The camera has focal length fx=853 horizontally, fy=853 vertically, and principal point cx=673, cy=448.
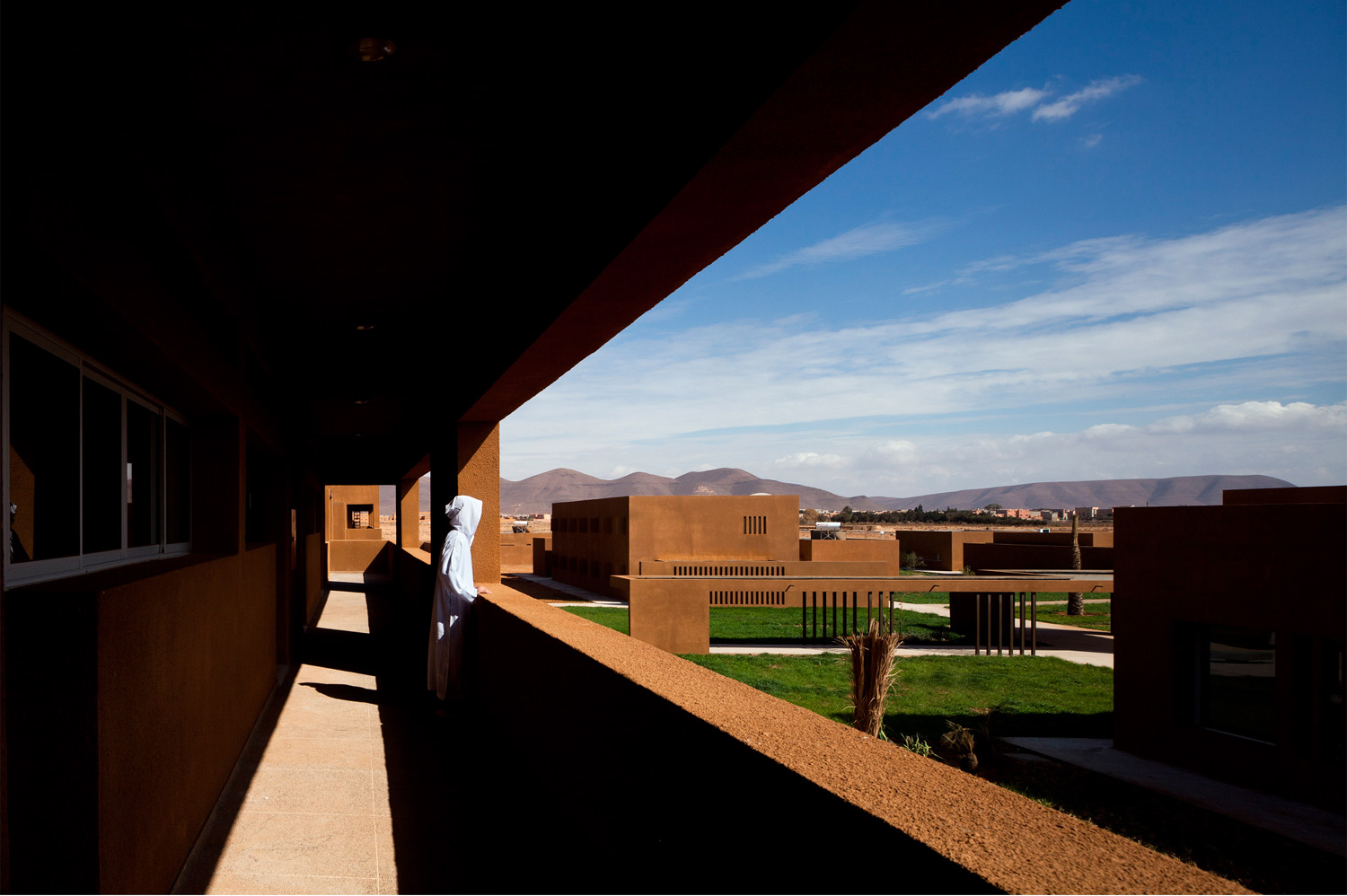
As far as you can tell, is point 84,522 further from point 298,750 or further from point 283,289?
point 298,750

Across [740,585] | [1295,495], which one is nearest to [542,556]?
[740,585]

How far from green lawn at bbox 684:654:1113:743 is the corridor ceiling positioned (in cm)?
889

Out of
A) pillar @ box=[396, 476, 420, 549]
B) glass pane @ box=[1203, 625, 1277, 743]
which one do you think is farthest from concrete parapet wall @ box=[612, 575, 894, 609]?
glass pane @ box=[1203, 625, 1277, 743]

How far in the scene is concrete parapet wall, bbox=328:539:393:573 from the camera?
2898 cm

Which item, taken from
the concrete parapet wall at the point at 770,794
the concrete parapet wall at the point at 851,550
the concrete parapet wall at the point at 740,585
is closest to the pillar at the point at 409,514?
the concrete parapet wall at the point at 740,585

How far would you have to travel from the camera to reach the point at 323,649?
12.1m

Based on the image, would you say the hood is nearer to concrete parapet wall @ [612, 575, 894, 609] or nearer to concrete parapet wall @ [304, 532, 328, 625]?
concrete parapet wall @ [304, 532, 328, 625]

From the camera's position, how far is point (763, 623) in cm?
2386

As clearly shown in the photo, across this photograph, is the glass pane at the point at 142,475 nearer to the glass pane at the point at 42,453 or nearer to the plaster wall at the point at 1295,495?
the glass pane at the point at 42,453

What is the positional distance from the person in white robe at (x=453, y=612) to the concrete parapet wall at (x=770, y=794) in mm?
3139

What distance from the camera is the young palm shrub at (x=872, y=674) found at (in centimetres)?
879

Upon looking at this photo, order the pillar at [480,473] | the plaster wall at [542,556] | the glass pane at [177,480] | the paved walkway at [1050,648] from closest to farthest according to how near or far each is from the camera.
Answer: the glass pane at [177,480] < the pillar at [480,473] < the paved walkway at [1050,648] < the plaster wall at [542,556]

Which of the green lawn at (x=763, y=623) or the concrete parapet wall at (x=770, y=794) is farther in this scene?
the green lawn at (x=763, y=623)

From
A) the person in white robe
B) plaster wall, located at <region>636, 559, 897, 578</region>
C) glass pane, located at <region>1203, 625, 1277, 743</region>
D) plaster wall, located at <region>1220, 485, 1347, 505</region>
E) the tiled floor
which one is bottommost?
plaster wall, located at <region>636, 559, 897, 578</region>
